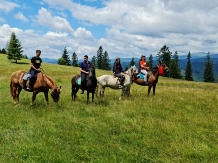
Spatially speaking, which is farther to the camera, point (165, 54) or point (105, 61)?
point (105, 61)

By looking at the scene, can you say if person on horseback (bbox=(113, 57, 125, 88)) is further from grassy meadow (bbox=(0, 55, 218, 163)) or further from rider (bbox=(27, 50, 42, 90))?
rider (bbox=(27, 50, 42, 90))

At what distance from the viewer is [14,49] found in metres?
77.9

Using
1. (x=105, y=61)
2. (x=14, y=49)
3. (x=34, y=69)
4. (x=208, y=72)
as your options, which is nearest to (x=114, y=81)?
(x=34, y=69)

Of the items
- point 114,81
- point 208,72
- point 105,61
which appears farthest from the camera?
point 105,61

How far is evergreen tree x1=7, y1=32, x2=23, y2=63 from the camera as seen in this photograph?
77875 mm

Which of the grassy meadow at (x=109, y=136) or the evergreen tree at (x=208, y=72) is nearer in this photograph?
the grassy meadow at (x=109, y=136)

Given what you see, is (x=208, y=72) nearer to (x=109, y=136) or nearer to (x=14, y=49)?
(x=14, y=49)

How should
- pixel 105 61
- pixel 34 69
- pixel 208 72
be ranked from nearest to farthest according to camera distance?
pixel 34 69
pixel 208 72
pixel 105 61

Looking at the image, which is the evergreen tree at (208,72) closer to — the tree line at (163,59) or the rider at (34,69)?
the tree line at (163,59)

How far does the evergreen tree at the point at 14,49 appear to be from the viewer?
77.9 meters

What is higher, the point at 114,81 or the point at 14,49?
the point at 14,49

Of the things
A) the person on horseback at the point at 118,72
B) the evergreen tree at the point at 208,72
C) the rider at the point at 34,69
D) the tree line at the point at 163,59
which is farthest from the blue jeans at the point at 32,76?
the evergreen tree at the point at 208,72

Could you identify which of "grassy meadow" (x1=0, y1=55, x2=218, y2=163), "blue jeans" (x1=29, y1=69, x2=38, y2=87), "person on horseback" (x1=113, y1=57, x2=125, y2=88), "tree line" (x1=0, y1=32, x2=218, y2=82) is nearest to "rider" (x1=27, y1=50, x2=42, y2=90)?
"blue jeans" (x1=29, y1=69, x2=38, y2=87)

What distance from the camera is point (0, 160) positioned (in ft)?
19.1
